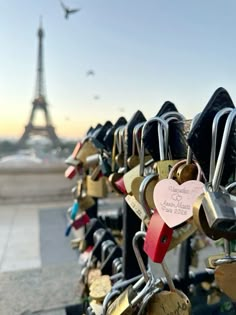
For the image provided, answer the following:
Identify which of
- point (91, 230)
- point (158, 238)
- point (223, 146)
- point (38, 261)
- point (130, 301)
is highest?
point (223, 146)

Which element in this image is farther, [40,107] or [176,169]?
[40,107]

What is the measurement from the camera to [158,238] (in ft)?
1.14

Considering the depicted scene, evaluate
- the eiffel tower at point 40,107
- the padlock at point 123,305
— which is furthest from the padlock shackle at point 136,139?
the eiffel tower at point 40,107

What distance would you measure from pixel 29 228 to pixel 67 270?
1.03 meters

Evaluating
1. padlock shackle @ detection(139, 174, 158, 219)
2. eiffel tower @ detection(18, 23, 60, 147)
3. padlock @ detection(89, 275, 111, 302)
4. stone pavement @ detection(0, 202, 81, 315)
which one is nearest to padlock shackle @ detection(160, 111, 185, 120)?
padlock shackle @ detection(139, 174, 158, 219)

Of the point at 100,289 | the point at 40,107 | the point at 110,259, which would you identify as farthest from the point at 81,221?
the point at 40,107

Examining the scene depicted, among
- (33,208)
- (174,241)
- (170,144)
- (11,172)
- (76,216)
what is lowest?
(33,208)

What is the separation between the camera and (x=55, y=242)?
1.84m

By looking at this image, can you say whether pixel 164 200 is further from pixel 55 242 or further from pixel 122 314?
pixel 55 242

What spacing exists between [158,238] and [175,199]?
52 mm

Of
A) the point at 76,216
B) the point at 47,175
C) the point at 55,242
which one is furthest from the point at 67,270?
the point at 47,175

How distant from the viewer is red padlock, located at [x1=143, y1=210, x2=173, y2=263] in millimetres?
346

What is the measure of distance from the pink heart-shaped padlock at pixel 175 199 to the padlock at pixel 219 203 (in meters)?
0.02

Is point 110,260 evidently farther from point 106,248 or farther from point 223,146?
point 223,146
